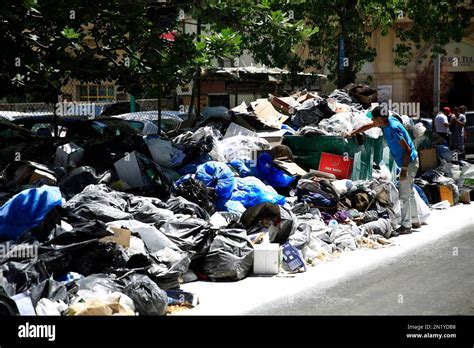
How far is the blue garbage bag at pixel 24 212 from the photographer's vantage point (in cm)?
794

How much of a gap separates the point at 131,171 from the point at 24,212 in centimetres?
297

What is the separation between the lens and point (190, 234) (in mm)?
8734

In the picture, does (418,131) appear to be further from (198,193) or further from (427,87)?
(427,87)

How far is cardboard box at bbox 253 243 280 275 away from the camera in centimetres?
864

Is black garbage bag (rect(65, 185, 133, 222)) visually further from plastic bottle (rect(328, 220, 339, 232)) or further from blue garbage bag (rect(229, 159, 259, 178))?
plastic bottle (rect(328, 220, 339, 232))

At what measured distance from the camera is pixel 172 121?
1669 centimetres

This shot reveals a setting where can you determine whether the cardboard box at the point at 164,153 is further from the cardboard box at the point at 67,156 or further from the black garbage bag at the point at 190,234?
the black garbage bag at the point at 190,234

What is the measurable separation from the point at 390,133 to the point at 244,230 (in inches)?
136

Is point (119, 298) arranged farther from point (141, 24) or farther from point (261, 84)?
point (261, 84)

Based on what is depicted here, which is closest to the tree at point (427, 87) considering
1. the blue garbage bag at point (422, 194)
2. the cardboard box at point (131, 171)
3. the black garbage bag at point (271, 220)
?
the blue garbage bag at point (422, 194)

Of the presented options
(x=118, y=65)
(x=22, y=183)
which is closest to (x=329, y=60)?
(x=118, y=65)

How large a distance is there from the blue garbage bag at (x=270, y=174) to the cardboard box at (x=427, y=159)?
14.8ft

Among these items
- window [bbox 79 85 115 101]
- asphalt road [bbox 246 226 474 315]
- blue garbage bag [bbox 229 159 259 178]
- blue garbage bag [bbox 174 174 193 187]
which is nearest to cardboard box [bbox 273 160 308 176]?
blue garbage bag [bbox 229 159 259 178]

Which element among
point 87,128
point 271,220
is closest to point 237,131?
point 87,128
